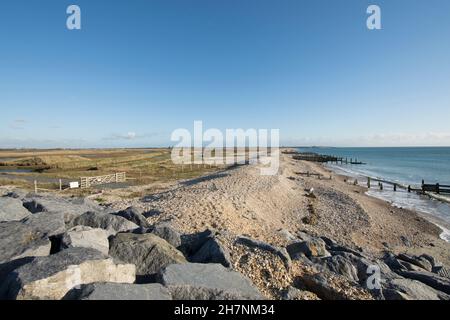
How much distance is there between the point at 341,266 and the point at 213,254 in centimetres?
372

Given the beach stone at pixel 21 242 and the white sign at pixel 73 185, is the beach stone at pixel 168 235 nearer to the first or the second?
the beach stone at pixel 21 242

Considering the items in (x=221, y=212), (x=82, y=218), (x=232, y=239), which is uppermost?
(x=82, y=218)

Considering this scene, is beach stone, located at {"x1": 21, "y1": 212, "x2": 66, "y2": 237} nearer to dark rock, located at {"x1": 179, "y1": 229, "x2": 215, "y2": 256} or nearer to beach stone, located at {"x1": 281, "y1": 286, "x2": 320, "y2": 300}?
dark rock, located at {"x1": 179, "y1": 229, "x2": 215, "y2": 256}

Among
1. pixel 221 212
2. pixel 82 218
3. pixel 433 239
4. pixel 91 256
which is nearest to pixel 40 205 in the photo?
pixel 82 218

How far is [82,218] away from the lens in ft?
25.0

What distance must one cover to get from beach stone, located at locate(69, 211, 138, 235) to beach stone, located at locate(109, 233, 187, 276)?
153 cm

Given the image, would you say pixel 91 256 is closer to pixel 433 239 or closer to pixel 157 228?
pixel 157 228

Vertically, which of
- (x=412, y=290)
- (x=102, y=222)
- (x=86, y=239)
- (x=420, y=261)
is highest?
(x=86, y=239)

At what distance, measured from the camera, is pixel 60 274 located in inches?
151

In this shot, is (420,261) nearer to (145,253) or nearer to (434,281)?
(434,281)

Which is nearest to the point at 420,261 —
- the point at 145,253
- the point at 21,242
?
the point at 145,253

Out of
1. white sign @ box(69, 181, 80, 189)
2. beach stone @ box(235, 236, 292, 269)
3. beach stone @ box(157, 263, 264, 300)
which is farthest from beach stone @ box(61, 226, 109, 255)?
white sign @ box(69, 181, 80, 189)

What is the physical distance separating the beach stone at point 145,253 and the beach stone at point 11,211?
3.80 meters
